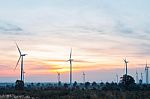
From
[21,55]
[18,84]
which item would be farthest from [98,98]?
[18,84]

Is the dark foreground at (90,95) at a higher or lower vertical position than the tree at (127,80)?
lower

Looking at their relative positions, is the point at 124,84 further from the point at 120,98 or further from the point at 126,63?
the point at 120,98

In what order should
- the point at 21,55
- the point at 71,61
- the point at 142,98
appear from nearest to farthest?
the point at 142,98 → the point at 21,55 → the point at 71,61

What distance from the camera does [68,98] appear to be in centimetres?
4825

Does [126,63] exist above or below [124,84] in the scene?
above

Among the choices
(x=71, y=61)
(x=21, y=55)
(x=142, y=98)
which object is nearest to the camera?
(x=142, y=98)

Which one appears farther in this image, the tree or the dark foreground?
the tree

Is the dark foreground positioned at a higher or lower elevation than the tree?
lower

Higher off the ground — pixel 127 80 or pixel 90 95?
pixel 127 80

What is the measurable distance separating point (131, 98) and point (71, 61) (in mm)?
41878

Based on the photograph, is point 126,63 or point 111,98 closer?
point 111,98

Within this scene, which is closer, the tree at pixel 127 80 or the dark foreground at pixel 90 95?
the dark foreground at pixel 90 95

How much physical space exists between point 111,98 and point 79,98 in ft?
14.9

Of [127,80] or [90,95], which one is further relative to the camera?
[127,80]
